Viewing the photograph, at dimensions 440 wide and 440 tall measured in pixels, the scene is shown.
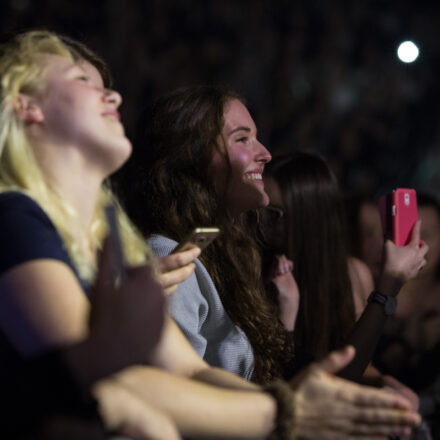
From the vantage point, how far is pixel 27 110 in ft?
3.19

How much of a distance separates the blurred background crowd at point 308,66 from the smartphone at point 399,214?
75.5 inches

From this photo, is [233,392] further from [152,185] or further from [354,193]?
[354,193]

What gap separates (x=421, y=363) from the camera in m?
2.05

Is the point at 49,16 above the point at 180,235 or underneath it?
above

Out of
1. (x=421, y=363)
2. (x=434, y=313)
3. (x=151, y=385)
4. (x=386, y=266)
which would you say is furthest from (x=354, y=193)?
(x=151, y=385)

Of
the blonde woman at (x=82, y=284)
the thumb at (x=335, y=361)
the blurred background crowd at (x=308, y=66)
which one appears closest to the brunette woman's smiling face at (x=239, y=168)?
the blonde woman at (x=82, y=284)

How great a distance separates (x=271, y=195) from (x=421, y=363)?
793mm

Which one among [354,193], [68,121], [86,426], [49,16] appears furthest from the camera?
[354,193]

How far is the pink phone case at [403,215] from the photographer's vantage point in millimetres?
1679

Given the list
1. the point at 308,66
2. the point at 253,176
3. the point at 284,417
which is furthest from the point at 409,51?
the point at 308,66

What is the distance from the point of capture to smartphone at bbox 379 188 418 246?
1680 millimetres

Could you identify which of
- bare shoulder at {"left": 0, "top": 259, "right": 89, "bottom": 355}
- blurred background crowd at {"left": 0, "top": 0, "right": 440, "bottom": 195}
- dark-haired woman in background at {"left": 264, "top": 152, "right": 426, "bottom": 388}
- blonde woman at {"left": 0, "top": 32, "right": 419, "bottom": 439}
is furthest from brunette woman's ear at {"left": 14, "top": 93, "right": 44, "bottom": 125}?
blurred background crowd at {"left": 0, "top": 0, "right": 440, "bottom": 195}

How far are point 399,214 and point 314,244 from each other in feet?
1.57

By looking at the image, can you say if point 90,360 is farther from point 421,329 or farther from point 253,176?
point 421,329
